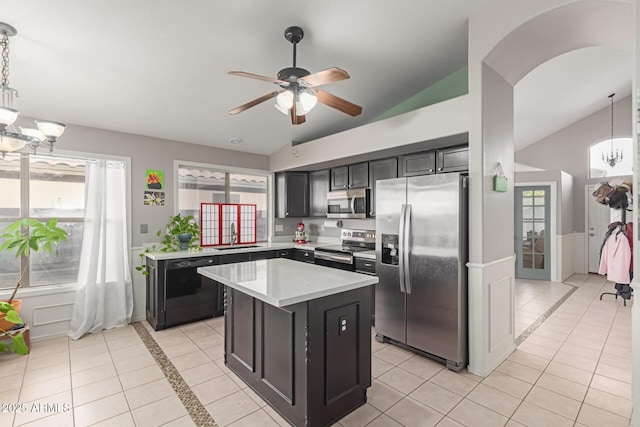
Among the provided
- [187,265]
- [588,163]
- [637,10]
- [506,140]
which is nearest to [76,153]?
[187,265]

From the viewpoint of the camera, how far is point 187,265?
3.85 meters

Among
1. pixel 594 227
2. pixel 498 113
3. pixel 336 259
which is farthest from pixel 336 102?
pixel 594 227

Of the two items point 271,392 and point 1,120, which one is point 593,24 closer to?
point 271,392

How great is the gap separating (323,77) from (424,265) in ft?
6.27

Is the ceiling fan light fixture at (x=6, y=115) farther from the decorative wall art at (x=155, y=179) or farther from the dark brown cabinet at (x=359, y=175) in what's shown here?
the dark brown cabinet at (x=359, y=175)

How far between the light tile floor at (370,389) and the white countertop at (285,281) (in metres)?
0.92

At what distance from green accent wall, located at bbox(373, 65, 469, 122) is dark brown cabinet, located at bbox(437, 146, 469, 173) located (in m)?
0.88

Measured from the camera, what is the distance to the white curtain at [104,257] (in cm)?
357

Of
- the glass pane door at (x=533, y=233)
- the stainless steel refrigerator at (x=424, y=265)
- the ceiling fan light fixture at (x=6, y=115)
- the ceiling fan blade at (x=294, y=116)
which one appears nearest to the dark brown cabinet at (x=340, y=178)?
the stainless steel refrigerator at (x=424, y=265)

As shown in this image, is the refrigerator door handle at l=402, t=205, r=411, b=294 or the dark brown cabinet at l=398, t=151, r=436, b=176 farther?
the dark brown cabinet at l=398, t=151, r=436, b=176

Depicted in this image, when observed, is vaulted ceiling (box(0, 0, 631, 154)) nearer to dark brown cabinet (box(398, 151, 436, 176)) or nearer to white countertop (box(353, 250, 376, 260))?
dark brown cabinet (box(398, 151, 436, 176))

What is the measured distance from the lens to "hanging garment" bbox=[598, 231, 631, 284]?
4.11 meters

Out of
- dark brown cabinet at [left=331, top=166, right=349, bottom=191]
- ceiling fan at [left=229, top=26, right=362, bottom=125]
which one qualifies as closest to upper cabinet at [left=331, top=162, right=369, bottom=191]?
dark brown cabinet at [left=331, top=166, right=349, bottom=191]

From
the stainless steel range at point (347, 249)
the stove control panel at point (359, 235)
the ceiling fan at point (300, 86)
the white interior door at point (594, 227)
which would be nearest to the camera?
the ceiling fan at point (300, 86)
